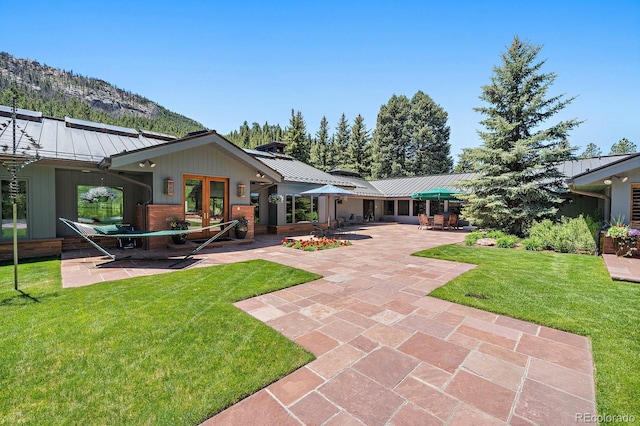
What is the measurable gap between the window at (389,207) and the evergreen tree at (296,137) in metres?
16.4

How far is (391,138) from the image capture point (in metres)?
33.6

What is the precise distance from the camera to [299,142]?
3575 centimetres

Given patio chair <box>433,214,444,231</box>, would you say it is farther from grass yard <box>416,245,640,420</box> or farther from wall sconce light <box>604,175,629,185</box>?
grass yard <box>416,245,640,420</box>

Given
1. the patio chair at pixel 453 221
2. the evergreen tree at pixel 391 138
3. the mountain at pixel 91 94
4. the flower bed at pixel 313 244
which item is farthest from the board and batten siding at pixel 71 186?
the mountain at pixel 91 94

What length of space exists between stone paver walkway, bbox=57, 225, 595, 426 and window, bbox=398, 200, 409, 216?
17.0 m

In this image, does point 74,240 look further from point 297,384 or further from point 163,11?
point 297,384

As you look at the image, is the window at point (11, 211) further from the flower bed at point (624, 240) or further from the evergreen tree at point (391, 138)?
the evergreen tree at point (391, 138)

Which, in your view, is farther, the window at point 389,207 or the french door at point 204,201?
the window at point 389,207

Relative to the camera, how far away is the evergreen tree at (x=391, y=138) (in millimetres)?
33500

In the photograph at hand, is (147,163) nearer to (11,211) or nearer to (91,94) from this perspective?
(11,211)

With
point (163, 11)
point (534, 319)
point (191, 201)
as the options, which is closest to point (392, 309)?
point (534, 319)

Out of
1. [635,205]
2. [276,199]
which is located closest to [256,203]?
[276,199]

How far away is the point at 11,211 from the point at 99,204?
232 centimetres

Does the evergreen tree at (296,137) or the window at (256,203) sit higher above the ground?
the evergreen tree at (296,137)
